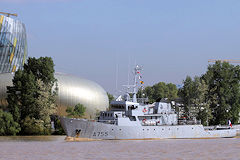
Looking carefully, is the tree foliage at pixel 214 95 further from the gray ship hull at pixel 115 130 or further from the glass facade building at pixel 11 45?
the glass facade building at pixel 11 45

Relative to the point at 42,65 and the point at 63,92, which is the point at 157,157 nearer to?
the point at 42,65

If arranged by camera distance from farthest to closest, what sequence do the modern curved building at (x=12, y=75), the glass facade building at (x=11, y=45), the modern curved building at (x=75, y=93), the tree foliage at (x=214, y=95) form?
the glass facade building at (x=11, y=45), the modern curved building at (x=12, y=75), the modern curved building at (x=75, y=93), the tree foliage at (x=214, y=95)

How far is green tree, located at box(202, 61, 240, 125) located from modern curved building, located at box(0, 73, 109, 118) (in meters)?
30.5

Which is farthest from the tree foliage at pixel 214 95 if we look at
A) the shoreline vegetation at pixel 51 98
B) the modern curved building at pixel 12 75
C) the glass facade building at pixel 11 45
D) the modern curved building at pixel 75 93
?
the glass facade building at pixel 11 45

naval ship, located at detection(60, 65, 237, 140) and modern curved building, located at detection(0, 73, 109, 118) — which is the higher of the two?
modern curved building, located at detection(0, 73, 109, 118)

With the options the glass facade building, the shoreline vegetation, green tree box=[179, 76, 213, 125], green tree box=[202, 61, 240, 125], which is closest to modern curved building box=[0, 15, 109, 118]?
the glass facade building

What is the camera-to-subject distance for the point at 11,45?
Answer: 154 m

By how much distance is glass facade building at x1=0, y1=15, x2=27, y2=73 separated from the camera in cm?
15162

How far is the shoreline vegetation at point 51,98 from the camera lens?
91.1 m

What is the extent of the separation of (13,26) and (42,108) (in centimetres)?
7361

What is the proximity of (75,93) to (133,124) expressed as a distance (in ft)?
206

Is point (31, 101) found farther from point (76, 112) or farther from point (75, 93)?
point (75, 93)

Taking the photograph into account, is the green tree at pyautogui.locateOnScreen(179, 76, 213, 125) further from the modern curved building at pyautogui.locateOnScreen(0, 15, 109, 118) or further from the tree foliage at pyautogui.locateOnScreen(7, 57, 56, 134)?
the tree foliage at pyautogui.locateOnScreen(7, 57, 56, 134)

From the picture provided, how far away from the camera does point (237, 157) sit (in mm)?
45844
